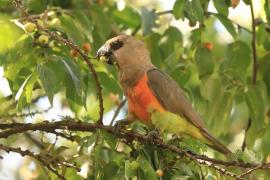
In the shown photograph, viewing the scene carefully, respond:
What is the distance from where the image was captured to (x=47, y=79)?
12.4 feet

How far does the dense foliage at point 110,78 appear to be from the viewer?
378 cm

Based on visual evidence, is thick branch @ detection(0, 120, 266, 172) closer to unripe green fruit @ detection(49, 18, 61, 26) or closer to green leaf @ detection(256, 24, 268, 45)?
unripe green fruit @ detection(49, 18, 61, 26)

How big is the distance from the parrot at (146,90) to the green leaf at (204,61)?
23 cm

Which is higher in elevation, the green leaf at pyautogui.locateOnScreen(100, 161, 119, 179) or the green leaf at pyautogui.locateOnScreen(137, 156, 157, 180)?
the green leaf at pyautogui.locateOnScreen(137, 156, 157, 180)

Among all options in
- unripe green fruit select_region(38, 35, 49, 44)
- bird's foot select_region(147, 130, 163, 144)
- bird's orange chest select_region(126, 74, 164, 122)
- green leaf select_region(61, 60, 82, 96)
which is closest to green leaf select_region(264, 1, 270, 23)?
bird's orange chest select_region(126, 74, 164, 122)

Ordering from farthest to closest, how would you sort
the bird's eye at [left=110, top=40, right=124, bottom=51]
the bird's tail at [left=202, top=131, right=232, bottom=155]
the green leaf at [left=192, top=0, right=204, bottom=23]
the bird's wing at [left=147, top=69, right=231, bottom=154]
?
1. the bird's eye at [left=110, top=40, right=124, bottom=51]
2. the bird's wing at [left=147, top=69, right=231, bottom=154]
3. the bird's tail at [left=202, top=131, right=232, bottom=155]
4. the green leaf at [left=192, top=0, right=204, bottom=23]

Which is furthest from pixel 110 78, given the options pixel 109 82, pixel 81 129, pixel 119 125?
pixel 81 129

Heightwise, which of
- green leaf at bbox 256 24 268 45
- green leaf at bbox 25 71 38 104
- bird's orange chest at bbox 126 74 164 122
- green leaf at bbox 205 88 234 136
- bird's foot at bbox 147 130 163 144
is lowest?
green leaf at bbox 205 88 234 136

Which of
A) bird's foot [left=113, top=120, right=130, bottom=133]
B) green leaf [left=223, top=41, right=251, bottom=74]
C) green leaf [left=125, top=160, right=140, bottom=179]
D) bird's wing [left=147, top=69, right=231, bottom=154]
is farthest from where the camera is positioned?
green leaf [left=223, top=41, right=251, bottom=74]

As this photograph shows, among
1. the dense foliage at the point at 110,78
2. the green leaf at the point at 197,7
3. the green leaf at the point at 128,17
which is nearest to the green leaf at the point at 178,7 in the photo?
the dense foliage at the point at 110,78

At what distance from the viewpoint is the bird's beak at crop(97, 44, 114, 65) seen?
468 cm

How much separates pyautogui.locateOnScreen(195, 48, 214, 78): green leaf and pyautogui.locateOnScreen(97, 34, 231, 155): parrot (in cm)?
23

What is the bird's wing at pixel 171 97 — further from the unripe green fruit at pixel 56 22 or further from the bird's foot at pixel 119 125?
the unripe green fruit at pixel 56 22

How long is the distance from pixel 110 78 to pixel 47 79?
0.93 metres
